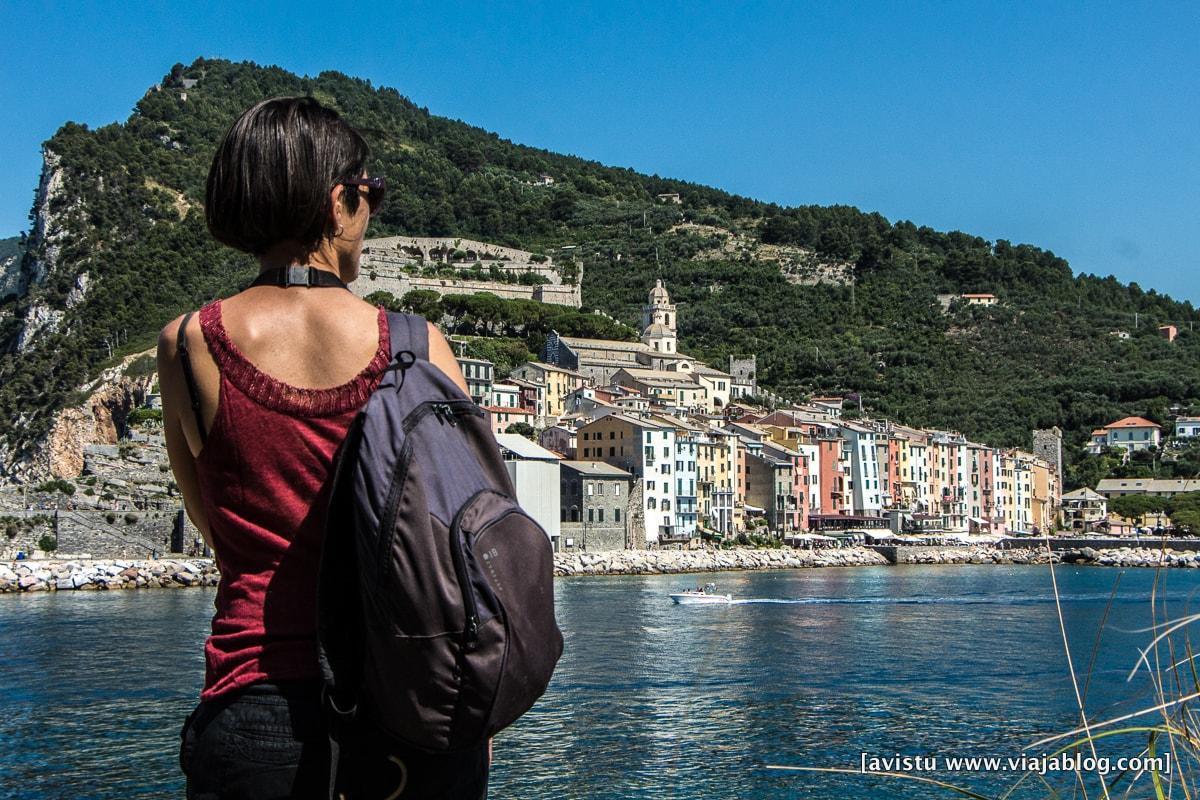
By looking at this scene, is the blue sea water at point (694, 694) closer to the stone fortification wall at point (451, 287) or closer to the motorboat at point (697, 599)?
the motorboat at point (697, 599)

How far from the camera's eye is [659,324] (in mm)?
77250

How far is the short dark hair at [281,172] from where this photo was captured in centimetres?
175

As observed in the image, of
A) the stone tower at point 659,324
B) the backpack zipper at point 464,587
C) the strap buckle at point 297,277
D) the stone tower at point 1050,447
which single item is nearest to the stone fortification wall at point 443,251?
the stone tower at point 659,324

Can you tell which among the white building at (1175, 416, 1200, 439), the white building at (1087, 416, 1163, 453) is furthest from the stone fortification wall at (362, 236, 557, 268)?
the white building at (1175, 416, 1200, 439)

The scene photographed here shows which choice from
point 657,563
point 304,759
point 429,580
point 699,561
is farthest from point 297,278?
point 699,561

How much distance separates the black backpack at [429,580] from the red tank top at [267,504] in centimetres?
8

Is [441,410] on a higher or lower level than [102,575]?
higher

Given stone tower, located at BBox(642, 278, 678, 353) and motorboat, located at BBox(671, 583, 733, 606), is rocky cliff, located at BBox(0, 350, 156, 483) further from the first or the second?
stone tower, located at BBox(642, 278, 678, 353)

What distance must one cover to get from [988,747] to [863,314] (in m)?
84.7

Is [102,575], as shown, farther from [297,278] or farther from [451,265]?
[451,265]

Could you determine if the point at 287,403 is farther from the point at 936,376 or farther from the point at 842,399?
the point at 936,376

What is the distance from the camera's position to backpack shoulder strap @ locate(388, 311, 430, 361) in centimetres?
164

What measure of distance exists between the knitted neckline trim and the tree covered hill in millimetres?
57788

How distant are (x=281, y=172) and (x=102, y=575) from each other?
34899 millimetres
